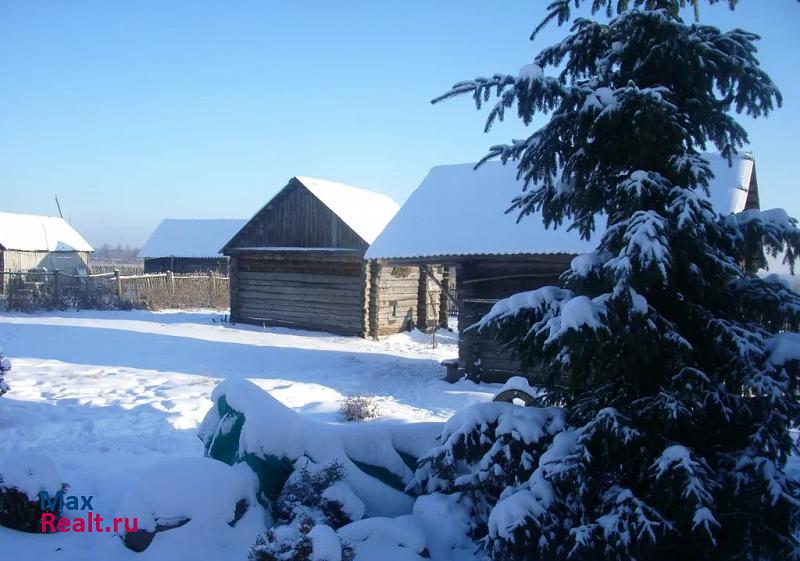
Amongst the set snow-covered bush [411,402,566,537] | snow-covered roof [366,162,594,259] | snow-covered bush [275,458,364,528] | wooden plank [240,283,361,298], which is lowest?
snow-covered bush [275,458,364,528]

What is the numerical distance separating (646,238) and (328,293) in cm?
1718

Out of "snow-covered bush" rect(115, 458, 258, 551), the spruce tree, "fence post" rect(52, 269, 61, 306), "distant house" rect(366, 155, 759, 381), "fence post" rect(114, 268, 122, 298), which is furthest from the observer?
"fence post" rect(114, 268, 122, 298)

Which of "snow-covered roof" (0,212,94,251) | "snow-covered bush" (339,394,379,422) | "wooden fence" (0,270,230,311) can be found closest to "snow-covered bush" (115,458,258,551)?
"snow-covered bush" (339,394,379,422)

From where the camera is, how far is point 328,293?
19828mm

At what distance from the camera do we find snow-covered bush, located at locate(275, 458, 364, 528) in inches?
181

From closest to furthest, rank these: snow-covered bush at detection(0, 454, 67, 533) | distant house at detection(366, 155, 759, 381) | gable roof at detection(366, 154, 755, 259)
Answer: snow-covered bush at detection(0, 454, 67, 533), gable roof at detection(366, 154, 755, 259), distant house at detection(366, 155, 759, 381)

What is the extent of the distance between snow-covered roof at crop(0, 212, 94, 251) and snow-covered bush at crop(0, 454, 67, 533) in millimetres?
35838

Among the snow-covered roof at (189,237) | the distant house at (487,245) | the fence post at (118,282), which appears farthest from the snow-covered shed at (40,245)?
the distant house at (487,245)

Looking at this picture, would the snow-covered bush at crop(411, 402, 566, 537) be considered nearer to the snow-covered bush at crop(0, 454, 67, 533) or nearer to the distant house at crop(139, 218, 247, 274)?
the snow-covered bush at crop(0, 454, 67, 533)

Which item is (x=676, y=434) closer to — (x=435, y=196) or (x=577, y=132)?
(x=577, y=132)

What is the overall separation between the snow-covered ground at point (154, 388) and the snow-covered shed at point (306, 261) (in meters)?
0.97

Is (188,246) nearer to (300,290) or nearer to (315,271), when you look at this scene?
(300,290)

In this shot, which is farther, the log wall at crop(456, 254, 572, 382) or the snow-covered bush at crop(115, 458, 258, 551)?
the log wall at crop(456, 254, 572, 382)

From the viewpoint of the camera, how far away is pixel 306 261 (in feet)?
66.4
